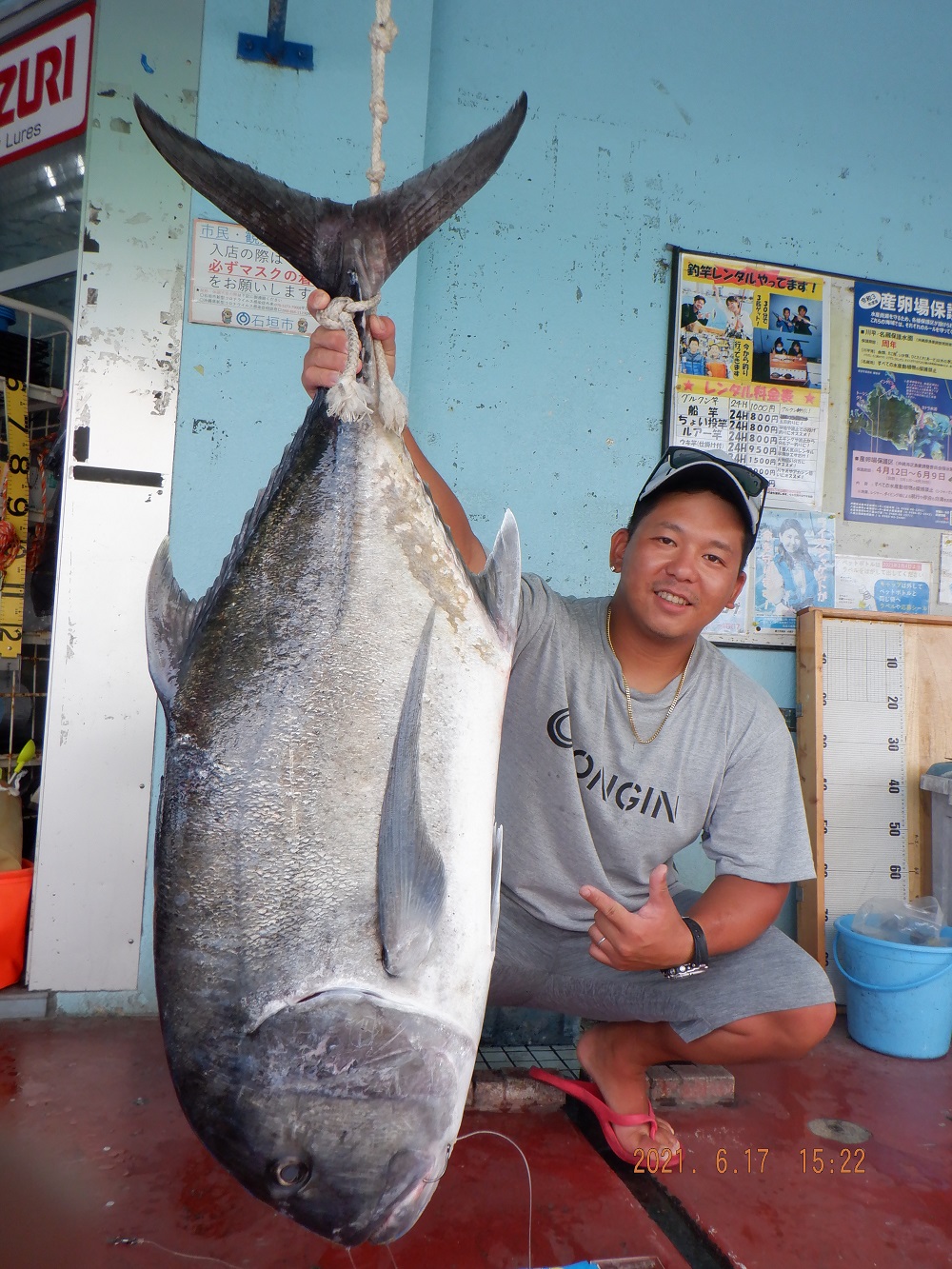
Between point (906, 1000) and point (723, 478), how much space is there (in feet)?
5.81

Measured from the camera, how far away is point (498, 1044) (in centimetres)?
279

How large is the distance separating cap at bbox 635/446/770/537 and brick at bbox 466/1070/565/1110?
143cm

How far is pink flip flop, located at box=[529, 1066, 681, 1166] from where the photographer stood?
197 cm

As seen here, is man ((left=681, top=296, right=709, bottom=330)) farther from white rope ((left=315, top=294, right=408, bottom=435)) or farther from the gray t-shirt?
white rope ((left=315, top=294, right=408, bottom=435))

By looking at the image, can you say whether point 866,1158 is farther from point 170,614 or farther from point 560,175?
point 560,175

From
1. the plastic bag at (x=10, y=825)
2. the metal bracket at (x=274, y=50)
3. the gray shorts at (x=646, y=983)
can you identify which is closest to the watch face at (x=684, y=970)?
the gray shorts at (x=646, y=983)

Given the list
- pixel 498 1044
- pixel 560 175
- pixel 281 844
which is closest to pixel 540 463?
pixel 560 175

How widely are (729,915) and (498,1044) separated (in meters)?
1.16

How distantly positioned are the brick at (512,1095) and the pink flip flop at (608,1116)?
0.02 m

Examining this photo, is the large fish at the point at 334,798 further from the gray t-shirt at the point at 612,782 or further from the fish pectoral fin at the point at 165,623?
the gray t-shirt at the point at 612,782

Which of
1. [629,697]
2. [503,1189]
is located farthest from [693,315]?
[503,1189]

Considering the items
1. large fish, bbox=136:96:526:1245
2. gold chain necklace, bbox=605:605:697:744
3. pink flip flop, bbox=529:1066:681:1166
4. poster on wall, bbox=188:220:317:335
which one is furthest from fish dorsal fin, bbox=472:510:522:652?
poster on wall, bbox=188:220:317:335

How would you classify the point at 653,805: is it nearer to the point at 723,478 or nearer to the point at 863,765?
the point at 723,478

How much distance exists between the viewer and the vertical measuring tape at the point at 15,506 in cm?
309
